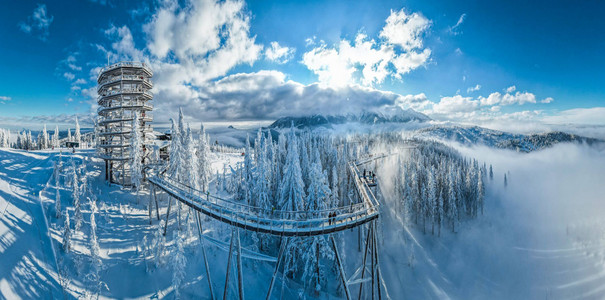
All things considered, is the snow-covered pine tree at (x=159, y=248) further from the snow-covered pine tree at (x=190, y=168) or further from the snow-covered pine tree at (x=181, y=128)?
the snow-covered pine tree at (x=181, y=128)

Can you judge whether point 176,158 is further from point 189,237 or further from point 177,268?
point 177,268

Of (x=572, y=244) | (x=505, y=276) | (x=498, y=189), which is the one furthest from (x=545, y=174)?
(x=505, y=276)

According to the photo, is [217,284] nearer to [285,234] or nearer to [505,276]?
[285,234]

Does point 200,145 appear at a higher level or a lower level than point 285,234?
higher

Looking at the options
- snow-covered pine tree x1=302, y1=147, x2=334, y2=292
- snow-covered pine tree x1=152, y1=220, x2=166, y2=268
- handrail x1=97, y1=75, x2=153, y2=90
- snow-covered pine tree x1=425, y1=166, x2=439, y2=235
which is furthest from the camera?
snow-covered pine tree x1=425, y1=166, x2=439, y2=235

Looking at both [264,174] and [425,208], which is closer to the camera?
[264,174]

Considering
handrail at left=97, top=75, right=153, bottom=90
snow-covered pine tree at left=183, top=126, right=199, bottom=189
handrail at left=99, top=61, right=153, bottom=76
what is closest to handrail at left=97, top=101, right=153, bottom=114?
handrail at left=97, top=75, right=153, bottom=90

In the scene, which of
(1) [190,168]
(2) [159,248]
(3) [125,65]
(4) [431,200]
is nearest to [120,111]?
(3) [125,65]

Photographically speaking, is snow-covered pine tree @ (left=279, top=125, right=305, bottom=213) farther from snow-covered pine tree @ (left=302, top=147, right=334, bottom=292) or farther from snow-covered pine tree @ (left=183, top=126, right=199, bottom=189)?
snow-covered pine tree @ (left=183, top=126, right=199, bottom=189)
